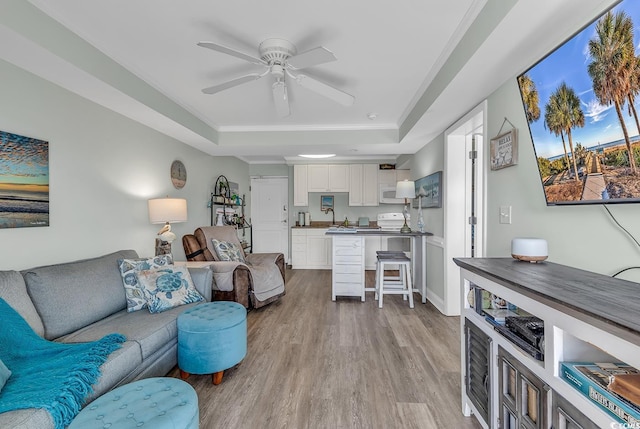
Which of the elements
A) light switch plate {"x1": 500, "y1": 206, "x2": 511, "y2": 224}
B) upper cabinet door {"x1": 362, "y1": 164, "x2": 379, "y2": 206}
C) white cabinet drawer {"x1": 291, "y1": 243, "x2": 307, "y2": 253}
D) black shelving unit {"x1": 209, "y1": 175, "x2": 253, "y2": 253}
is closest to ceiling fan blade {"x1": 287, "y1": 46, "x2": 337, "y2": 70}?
light switch plate {"x1": 500, "y1": 206, "x2": 511, "y2": 224}

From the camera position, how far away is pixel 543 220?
1.71 m

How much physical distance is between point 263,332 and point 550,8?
3.17m

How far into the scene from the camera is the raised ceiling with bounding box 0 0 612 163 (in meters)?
1.61

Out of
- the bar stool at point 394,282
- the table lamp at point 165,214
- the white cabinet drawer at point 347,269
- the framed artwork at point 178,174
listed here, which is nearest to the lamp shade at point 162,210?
the table lamp at point 165,214

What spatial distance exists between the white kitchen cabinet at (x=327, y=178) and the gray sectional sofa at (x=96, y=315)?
13.7 feet

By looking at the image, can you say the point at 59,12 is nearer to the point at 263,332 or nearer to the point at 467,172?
the point at 263,332

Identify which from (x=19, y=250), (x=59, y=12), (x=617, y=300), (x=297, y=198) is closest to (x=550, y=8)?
(x=617, y=300)

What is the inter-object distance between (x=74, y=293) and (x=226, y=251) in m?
1.87

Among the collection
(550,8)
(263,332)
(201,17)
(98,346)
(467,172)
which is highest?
(201,17)

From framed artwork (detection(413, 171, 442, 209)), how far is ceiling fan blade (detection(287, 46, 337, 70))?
2289 mm

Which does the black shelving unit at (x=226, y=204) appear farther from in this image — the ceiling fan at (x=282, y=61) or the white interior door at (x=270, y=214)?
→ the ceiling fan at (x=282, y=61)

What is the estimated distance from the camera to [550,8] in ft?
4.38

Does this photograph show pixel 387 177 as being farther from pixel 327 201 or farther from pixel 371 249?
pixel 371 249

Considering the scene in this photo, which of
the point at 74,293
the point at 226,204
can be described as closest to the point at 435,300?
the point at 74,293
